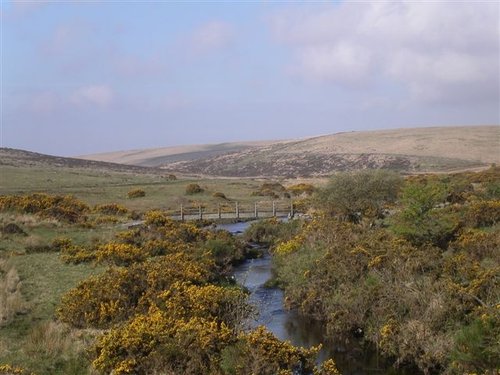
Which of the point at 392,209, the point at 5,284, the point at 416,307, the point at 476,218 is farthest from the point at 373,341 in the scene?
the point at 392,209

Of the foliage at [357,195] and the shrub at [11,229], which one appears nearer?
the shrub at [11,229]

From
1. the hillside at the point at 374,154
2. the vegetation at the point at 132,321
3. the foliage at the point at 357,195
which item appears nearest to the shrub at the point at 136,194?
the foliage at the point at 357,195

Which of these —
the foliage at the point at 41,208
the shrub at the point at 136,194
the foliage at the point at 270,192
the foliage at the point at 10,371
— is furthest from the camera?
the foliage at the point at 270,192

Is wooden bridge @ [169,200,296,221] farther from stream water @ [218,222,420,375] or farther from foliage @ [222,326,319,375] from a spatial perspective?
foliage @ [222,326,319,375]

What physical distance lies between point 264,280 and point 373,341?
28.8ft

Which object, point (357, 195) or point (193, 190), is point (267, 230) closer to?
point (357, 195)

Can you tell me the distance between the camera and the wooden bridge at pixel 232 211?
4141 centimetres

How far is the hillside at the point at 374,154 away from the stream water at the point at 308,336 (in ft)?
256

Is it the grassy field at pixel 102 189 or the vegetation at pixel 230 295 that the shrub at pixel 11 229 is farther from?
the grassy field at pixel 102 189

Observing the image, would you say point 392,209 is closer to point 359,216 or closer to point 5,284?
point 359,216

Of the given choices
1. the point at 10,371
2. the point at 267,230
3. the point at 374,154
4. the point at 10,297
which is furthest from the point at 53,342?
the point at 374,154

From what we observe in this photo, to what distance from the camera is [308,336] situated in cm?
1599

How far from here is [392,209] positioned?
34.7m

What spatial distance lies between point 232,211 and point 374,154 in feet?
259
